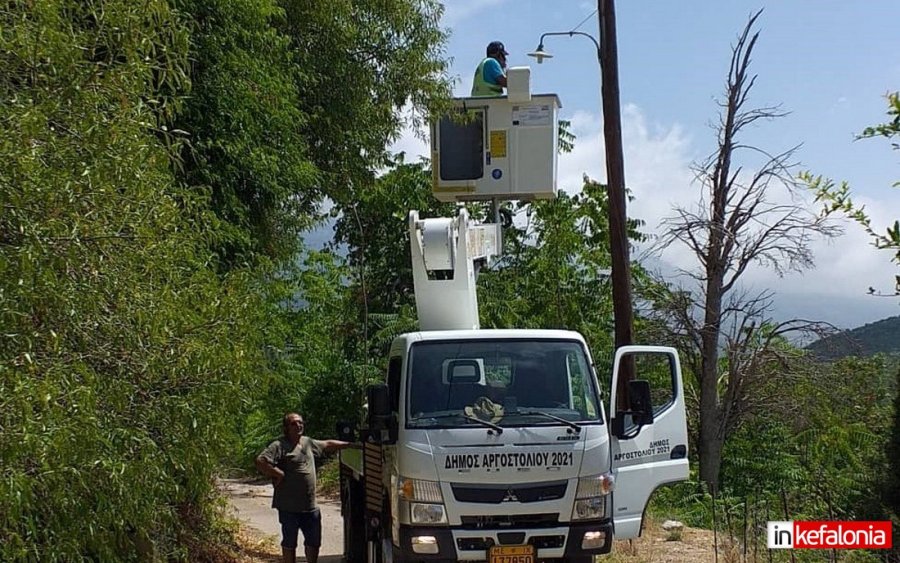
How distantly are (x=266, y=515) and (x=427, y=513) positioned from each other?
1040 centimetres

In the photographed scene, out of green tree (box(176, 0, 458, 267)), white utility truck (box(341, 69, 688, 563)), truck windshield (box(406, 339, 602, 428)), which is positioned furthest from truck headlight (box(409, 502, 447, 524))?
green tree (box(176, 0, 458, 267))

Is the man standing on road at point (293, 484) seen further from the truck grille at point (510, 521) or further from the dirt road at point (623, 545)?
the truck grille at point (510, 521)

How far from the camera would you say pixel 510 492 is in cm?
798

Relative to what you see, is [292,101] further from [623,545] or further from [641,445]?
[623,545]

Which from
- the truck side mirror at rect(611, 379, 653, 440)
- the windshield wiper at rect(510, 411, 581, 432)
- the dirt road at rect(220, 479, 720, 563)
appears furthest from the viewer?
the dirt road at rect(220, 479, 720, 563)

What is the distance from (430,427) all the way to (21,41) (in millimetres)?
4461

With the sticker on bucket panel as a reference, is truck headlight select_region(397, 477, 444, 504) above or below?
below

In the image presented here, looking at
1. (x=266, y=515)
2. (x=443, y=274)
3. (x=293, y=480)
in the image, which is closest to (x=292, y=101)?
(x=443, y=274)

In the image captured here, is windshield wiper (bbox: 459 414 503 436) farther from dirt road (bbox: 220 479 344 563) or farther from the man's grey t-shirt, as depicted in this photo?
dirt road (bbox: 220 479 344 563)

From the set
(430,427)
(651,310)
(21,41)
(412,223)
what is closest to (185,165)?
(412,223)

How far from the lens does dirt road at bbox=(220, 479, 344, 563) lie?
13664 millimetres

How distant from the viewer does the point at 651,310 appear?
2017cm

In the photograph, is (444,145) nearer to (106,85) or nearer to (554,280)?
(106,85)

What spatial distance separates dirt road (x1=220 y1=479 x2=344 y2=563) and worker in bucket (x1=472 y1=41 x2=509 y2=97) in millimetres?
6008
